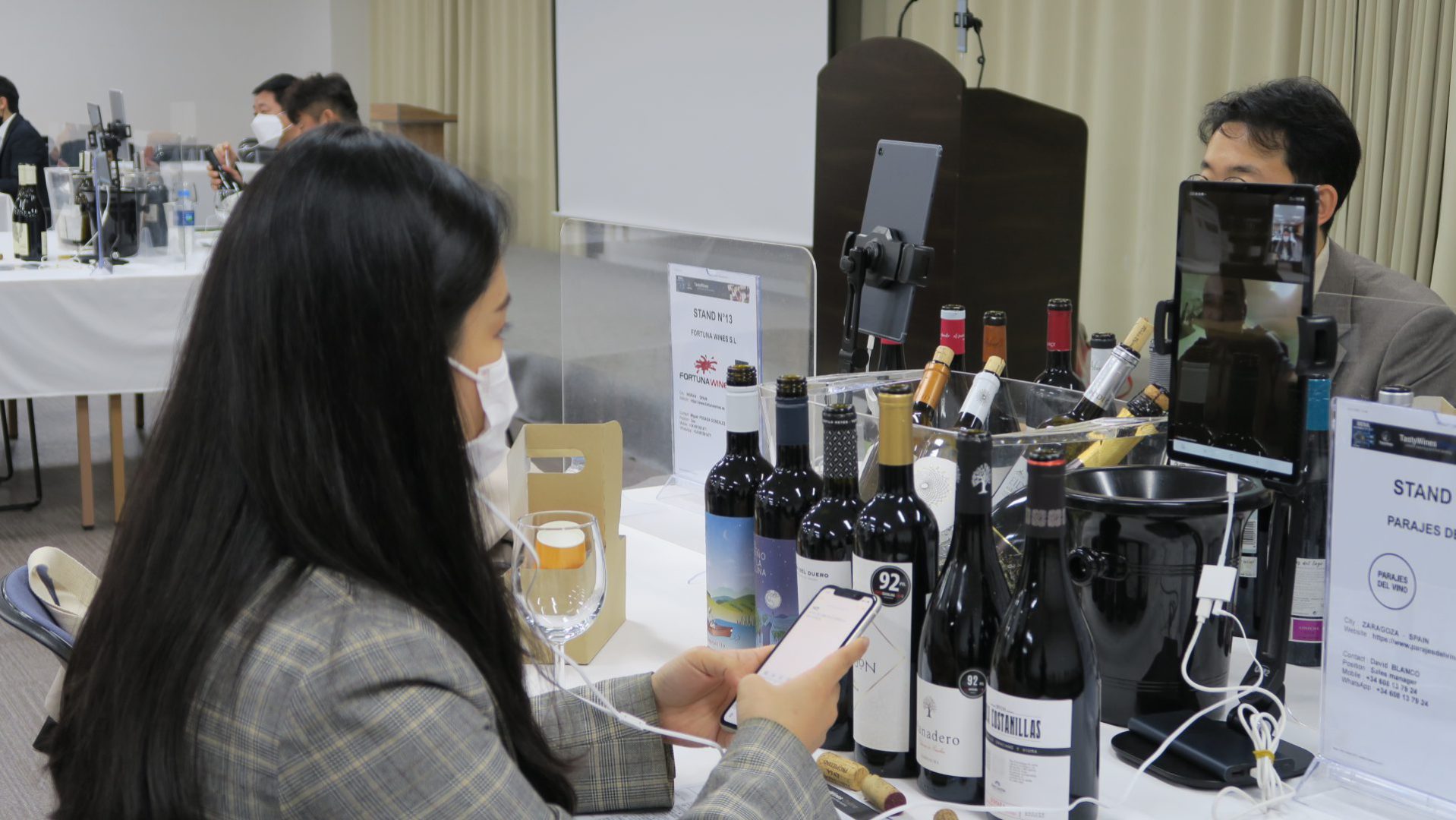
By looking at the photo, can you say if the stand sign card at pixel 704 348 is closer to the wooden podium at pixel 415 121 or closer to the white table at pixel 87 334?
the white table at pixel 87 334

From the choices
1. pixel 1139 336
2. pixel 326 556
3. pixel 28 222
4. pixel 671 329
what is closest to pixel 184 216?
pixel 28 222

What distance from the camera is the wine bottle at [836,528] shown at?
3.54 ft

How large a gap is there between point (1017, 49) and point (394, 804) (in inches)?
170

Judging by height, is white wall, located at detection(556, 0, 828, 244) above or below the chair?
above

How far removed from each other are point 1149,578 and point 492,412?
569 millimetres

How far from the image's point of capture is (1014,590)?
37.7 inches

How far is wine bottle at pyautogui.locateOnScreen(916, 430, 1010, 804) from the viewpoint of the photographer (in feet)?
3.16

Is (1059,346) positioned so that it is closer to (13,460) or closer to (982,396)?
(982,396)

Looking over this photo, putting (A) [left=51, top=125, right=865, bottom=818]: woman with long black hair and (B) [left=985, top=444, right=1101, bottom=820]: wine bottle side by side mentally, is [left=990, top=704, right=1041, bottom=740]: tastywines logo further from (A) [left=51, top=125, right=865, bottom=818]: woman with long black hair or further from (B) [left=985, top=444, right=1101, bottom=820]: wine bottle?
(A) [left=51, top=125, right=865, bottom=818]: woman with long black hair

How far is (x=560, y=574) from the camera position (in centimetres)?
118

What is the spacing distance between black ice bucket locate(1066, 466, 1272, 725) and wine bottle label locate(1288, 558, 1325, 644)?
0.33 feet

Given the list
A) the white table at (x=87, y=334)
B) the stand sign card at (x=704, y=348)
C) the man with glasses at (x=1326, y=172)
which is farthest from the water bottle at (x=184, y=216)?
the man with glasses at (x=1326, y=172)

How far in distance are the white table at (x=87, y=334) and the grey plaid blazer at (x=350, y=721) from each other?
10.9 feet

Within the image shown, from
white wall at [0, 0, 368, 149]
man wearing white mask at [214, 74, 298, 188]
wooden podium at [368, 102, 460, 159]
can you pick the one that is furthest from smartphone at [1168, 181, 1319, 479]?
white wall at [0, 0, 368, 149]
